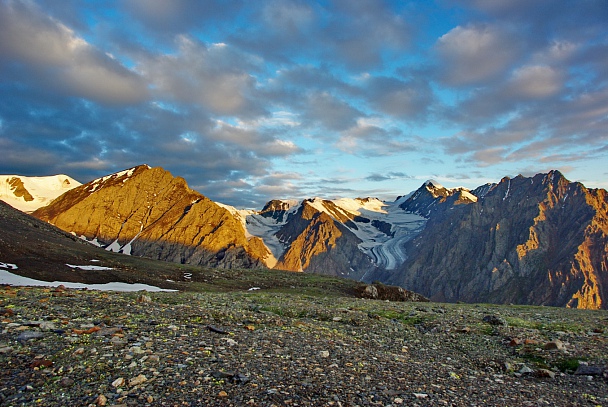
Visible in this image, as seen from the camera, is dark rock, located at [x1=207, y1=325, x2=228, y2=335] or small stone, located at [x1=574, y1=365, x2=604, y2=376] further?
dark rock, located at [x1=207, y1=325, x2=228, y2=335]

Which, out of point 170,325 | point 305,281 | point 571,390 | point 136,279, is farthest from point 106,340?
point 305,281

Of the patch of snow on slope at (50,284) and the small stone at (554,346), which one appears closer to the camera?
the small stone at (554,346)

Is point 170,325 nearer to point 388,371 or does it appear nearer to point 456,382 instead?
point 388,371

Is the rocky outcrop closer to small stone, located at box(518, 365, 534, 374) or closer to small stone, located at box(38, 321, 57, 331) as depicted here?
small stone, located at box(518, 365, 534, 374)

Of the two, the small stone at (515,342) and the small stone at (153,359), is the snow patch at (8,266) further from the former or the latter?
the small stone at (515,342)

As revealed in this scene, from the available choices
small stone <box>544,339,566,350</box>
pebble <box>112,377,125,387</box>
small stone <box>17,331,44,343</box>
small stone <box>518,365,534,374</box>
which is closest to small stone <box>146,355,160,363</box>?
pebble <box>112,377,125,387</box>

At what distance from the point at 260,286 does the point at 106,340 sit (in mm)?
59106

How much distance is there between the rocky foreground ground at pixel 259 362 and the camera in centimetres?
863

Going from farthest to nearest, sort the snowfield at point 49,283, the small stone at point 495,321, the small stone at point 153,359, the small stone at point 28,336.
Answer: the snowfield at point 49,283 < the small stone at point 495,321 < the small stone at point 28,336 < the small stone at point 153,359

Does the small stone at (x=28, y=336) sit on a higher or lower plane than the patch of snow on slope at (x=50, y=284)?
higher

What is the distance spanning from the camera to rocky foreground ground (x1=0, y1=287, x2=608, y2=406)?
863 centimetres

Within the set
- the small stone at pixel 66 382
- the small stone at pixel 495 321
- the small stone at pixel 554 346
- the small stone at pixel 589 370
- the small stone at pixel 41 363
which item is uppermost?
the small stone at pixel 41 363

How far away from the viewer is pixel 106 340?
11.8 meters

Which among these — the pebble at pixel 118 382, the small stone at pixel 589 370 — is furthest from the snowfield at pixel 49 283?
the small stone at pixel 589 370
